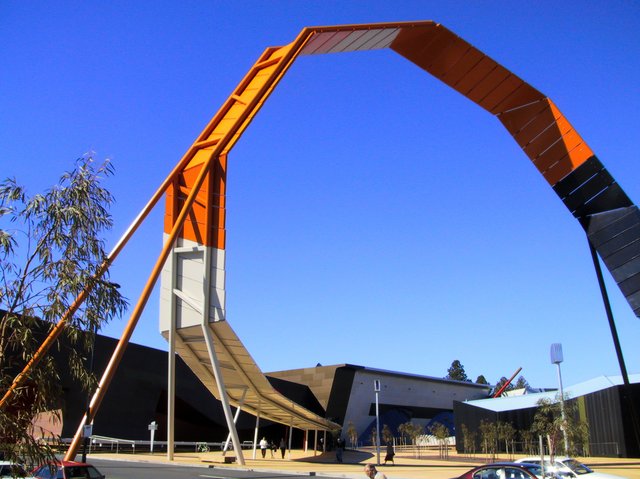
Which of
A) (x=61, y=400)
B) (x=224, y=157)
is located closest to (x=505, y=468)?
(x=61, y=400)

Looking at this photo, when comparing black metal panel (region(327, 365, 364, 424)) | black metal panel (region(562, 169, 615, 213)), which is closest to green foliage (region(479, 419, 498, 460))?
black metal panel (region(327, 365, 364, 424))

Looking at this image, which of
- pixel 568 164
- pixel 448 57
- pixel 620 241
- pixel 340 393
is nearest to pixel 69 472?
pixel 620 241

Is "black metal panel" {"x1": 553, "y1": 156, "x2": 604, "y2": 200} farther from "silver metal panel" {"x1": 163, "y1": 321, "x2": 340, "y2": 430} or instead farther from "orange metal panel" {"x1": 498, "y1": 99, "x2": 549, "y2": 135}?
"silver metal panel" {"x1": 163, "y1": 321, "x2": 340, "y2": 430}

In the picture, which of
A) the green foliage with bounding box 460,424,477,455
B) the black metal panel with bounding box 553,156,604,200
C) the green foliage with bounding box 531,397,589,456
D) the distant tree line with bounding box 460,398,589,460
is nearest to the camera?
the black metal panel with bounding box 553,156,604,200

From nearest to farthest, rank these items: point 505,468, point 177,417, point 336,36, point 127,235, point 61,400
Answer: point 61,400 < point 505,468 < point 127,235 < point 336,36 < point 177,417

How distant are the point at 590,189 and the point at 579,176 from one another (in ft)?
2.26

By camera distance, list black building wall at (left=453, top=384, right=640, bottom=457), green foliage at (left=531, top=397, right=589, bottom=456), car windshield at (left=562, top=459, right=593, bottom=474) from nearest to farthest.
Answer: car windshield at (left=562, top=459, right=593, bottom=474) → green foliage at (left=531, top=397, right=589, bottom=456) → black building wall at (left=453, top=384, right=640, bottom=457)

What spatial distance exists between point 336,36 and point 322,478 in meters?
19.1

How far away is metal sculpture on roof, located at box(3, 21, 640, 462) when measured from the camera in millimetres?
21281

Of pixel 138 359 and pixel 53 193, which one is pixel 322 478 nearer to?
pixel 53 193

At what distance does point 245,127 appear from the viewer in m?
28.1

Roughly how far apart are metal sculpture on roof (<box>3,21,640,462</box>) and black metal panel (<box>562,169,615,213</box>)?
4 cm

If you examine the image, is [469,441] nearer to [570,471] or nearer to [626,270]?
[570,471]

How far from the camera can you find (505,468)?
48.4 feet
